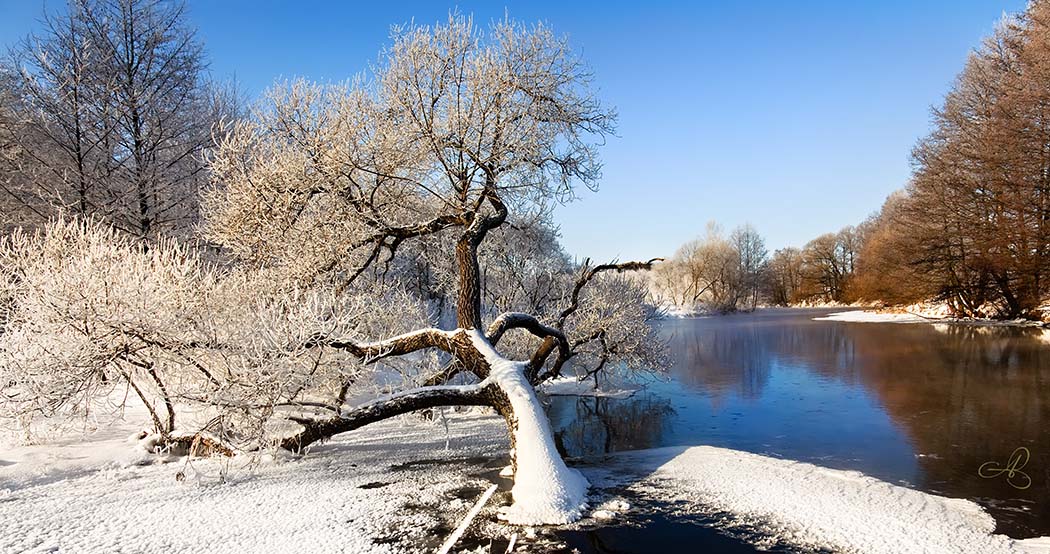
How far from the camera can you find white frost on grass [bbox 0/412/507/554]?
6.13m

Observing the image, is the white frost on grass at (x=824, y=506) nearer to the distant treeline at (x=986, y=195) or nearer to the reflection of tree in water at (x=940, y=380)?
the reflection of tree in water at (x=940, y=380)

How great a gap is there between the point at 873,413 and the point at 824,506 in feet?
25.4

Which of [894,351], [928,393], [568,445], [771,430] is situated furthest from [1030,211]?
[568,445]

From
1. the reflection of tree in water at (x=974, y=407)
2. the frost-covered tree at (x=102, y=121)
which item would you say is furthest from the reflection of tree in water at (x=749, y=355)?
the frost-covered tree at (x=102, y=121)

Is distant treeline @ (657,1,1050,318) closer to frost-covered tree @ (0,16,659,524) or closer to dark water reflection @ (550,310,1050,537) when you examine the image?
dark water reflection @ (550,310,1050,537)

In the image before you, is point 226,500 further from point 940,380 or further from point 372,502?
point 940,380

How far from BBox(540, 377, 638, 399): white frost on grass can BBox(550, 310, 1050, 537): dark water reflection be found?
0.81 metres

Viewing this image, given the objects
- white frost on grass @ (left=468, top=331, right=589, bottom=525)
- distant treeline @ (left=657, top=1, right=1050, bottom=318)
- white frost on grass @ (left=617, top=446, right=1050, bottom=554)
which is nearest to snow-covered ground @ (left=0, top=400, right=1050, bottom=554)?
white frost on grass @ (left=617, top=446, right=1050, bottom=554)

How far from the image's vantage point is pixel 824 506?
699cm

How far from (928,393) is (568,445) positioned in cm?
1021

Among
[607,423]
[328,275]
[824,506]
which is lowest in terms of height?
[607,423]

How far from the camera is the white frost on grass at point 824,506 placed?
6.02 metres
